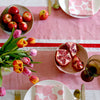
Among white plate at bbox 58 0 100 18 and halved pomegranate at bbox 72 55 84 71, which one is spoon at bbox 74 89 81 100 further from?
white plate at bbox 58 0 100 18

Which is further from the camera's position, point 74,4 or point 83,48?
point 74,4

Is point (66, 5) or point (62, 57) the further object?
point (66, 5)

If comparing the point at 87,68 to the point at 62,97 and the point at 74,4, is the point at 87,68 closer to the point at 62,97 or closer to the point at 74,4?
the point at 62,97

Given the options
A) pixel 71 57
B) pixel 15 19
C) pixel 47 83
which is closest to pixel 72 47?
pixel 71 57

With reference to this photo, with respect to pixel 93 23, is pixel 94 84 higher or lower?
lower

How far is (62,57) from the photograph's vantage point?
0.89 metres

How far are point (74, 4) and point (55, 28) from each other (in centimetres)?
20

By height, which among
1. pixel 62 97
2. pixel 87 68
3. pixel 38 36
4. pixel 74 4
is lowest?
pixel 62 97

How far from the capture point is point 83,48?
0.91 metres

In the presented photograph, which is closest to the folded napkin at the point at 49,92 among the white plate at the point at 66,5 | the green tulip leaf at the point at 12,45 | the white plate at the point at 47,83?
the white plate at the point at 47,83

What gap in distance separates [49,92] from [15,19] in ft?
1.45

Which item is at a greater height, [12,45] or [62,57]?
[12,45]

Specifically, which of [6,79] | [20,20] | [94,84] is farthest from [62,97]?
[20,20]

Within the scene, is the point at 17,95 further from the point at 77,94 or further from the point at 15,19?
the point at 15,19
